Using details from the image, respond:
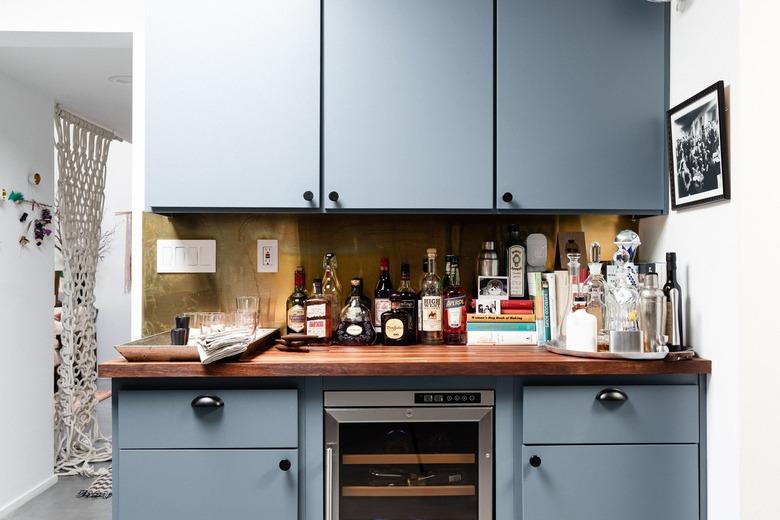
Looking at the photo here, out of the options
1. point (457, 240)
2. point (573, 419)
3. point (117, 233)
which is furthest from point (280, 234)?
point (117, 233)

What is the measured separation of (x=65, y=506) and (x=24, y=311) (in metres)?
1.13

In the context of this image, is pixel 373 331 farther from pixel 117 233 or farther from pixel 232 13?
pixel 117 233

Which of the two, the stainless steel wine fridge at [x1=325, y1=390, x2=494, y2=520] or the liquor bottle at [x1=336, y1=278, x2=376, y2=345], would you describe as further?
the liquor bottle at [x1=336, y1=278, x2=376, y2=345]

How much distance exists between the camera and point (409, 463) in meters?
1.73

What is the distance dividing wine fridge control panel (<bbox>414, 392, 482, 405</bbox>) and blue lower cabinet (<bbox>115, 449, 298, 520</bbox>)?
1.38ft

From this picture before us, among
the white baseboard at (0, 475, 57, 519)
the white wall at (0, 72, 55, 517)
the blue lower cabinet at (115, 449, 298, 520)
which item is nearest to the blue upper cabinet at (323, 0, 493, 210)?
the blue lower cabinet at (115, 449, 298, 520)

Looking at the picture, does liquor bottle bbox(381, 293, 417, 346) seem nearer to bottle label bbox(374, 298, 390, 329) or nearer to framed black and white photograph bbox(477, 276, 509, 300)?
bottle label bbox(374, 298, 390, 329)

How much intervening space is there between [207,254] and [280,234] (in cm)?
28

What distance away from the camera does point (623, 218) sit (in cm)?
219

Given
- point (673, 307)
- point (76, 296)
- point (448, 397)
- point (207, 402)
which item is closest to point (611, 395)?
point (673, 307)

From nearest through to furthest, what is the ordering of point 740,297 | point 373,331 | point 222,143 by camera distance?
point 740,297 → point 222,143 → point 373,331

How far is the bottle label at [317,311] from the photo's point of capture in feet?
6.75

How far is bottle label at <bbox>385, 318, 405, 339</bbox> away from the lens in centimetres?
202

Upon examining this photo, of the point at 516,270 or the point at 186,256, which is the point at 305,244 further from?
the point at 516,270
